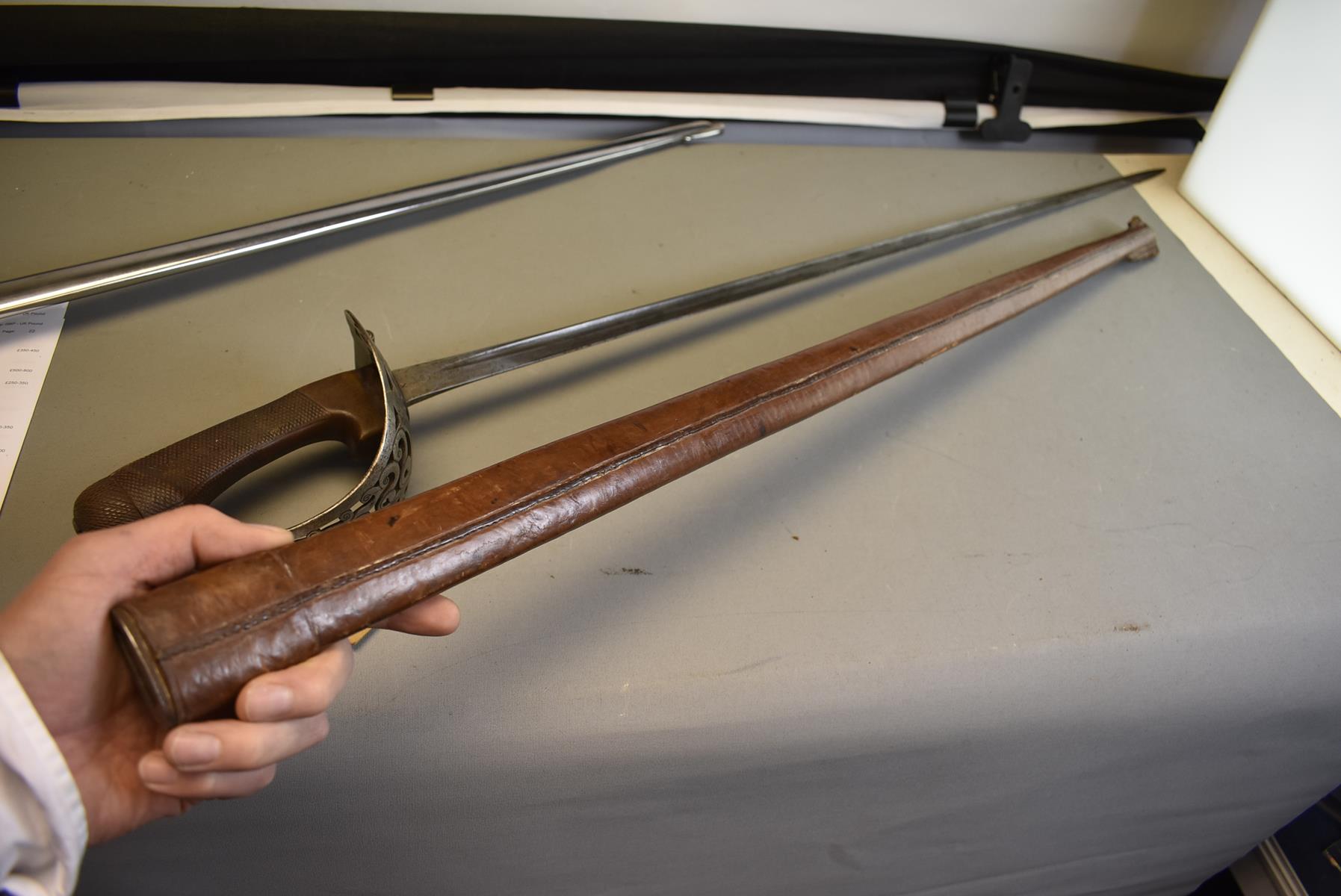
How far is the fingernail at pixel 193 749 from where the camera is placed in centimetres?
48

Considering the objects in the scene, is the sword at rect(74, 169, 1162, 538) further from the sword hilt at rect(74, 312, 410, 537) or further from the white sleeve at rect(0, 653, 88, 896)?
the white sleeve at rect(0, 653, 88, 896)

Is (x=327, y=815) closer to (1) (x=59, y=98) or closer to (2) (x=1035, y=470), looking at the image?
(2) (x=1035, y=470)

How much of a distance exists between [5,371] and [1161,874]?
4.76ft

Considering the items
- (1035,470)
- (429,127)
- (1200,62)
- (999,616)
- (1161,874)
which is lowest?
(1161,874)

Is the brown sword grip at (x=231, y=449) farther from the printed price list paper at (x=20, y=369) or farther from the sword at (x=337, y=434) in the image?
the printed price list paper at (x=20, y=369)

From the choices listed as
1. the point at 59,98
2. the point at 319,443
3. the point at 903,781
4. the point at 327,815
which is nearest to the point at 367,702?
the point at 327,815

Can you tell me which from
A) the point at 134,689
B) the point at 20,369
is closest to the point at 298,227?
the point at 20,369

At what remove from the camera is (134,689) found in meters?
0.58

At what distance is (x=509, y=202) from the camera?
1.20 meters

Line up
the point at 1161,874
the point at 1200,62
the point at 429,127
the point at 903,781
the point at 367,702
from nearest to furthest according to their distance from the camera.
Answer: the point at 367,702
the point at 903,781
the point at 1161,874
the point at 429,127
the point at 1200,62

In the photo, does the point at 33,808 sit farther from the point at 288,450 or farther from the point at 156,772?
the point at 288,450

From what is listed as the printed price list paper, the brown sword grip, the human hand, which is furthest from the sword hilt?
the printed price list paper

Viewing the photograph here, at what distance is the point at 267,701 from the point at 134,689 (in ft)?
0.48

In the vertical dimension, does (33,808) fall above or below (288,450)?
below
